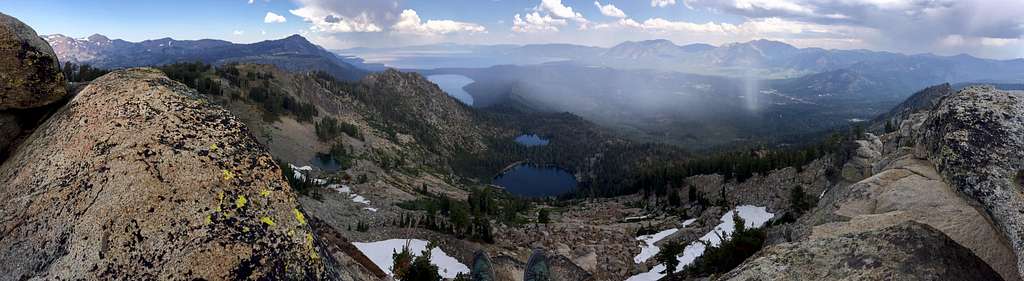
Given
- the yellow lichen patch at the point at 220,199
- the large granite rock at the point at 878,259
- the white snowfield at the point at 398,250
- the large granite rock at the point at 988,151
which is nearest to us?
the yellow lichen patch at the point at 220,199

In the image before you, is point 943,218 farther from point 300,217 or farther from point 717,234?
point 717,234

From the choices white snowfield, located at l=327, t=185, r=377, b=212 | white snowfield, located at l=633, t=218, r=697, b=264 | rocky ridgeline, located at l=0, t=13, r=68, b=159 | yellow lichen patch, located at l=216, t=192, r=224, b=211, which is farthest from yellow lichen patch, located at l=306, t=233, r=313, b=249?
white snowfield, located at l=327, t=185, r=377, b=212

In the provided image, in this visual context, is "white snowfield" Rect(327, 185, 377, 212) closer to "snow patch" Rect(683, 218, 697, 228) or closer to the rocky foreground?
"snow patch" Rect(683, 218, 697, 228)

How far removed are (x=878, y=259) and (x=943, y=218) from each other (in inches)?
116

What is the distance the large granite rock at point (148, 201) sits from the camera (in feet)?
15.2

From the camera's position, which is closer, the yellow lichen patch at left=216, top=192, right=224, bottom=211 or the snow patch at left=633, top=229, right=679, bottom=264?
the yellow lichen patch at left=216, top=192, right=224, bottom=211

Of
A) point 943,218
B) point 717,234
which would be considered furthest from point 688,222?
point 943,218

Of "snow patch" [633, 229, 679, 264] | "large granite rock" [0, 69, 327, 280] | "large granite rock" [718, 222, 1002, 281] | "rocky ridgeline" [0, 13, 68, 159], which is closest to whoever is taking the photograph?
"large granite rock" [0, 69, 327, 280]

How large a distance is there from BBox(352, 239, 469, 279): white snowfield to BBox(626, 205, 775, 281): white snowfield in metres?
14.0

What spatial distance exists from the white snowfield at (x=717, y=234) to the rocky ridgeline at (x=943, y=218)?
901 inches

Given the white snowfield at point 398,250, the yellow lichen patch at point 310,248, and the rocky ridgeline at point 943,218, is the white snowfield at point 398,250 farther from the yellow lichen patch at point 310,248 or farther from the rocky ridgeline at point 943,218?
the yellow lichen patch at point 310,248

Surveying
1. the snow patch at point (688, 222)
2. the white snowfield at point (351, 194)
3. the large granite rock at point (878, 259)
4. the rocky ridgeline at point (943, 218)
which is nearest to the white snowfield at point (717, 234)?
the snow patch at point (688, 222)

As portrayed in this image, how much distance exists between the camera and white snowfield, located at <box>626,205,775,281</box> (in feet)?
126

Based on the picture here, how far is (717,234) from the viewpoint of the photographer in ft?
119
